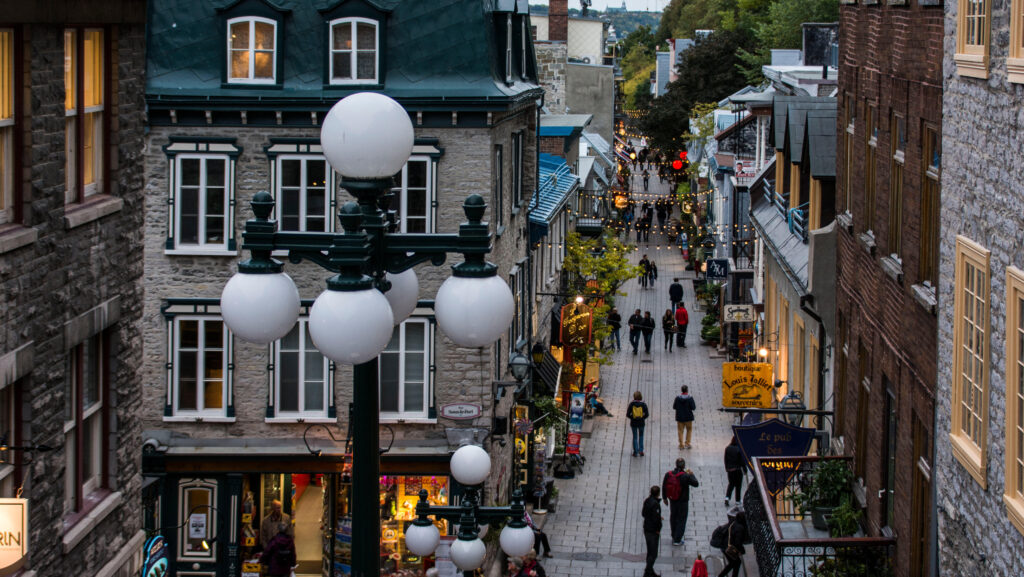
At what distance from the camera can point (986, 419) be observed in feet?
33.6

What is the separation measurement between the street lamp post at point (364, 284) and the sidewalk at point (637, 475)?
15360 mm

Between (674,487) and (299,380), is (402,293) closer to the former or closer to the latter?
(299,380)

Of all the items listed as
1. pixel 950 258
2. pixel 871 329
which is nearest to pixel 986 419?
pixel 950 258

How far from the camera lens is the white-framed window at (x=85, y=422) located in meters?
11.9

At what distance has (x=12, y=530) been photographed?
9.37 meters

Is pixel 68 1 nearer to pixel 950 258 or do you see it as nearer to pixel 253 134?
pixel 950 258

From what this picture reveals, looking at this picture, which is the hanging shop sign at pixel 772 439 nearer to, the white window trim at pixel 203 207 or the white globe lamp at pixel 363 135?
the white window trim at pixel 203 207

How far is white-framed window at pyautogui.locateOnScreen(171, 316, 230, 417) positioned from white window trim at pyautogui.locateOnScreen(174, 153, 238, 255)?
1.13m

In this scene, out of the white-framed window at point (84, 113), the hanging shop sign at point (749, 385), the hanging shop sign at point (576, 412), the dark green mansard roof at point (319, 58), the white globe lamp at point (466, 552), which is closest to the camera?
the white globe lamp at point (466, 552)

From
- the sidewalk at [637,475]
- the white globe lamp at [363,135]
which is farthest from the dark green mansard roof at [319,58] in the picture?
the white globe lamp at [363,135]

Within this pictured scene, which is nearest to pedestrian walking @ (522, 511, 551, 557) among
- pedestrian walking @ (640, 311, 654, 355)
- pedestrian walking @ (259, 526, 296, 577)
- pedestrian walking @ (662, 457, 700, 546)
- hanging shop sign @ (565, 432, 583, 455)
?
pedestrian walking @ (662, 457, 700, 546)

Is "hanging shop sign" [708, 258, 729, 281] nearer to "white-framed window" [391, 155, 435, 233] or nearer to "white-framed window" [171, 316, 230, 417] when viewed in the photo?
"white-framed window" [391, 155, 435, 233]

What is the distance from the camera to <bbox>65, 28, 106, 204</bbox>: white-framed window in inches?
461

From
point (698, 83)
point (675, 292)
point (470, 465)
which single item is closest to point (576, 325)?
point (675, 292)
